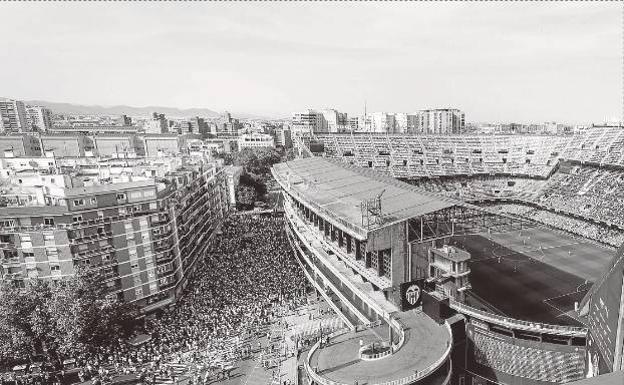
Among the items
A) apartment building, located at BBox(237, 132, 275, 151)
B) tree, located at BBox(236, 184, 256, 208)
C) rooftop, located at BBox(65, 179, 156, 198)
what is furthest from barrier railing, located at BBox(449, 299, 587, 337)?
apartment building, located at BBox(237, 132, 275, 151)

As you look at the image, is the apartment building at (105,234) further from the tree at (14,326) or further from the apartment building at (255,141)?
the apartment building at (255,141)

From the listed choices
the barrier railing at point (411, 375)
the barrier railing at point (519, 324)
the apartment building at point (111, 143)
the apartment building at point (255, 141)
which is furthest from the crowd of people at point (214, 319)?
the apartment building at point (255, 141)

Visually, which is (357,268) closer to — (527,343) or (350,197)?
(350,197)

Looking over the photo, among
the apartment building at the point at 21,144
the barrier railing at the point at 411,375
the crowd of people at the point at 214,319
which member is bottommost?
the crowd of people at the point at 214,319

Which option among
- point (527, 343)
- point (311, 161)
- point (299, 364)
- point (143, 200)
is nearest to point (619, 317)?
point (527, 343)

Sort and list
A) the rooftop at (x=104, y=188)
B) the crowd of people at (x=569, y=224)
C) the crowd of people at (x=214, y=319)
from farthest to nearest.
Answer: the crowd of people at (x=569, y=224) < the rooftop at (x=104, y=188) < the crowd of people at (x=214, y=319)

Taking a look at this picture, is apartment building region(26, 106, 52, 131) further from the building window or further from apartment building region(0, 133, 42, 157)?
the building window

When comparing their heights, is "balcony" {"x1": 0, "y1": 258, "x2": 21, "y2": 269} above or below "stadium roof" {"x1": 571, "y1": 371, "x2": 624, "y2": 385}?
below
